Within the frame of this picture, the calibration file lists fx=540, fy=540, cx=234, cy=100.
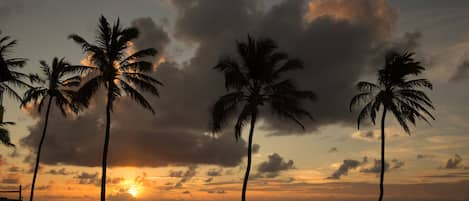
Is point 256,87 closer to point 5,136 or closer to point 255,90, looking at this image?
point 255,90

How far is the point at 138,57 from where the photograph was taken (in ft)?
121

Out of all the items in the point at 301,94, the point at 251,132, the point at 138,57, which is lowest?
the point at 251,132

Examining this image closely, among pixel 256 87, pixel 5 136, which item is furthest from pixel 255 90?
pixel 5 136

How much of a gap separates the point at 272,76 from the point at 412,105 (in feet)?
31.4

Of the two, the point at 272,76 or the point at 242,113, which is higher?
the point at 272,76

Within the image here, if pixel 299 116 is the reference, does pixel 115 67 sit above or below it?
above

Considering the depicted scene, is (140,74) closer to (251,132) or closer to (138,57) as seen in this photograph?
(138,57)

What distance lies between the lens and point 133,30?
35688 mm

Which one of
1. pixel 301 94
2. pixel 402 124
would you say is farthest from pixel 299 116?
pixel 402 124

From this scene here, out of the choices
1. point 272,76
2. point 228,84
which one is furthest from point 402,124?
point 228,84

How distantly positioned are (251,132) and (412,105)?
35.9ft

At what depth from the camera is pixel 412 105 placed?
36.2m

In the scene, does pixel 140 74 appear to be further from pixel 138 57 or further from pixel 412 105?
pixel 412 105

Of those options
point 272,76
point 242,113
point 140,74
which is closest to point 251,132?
point 242,113
